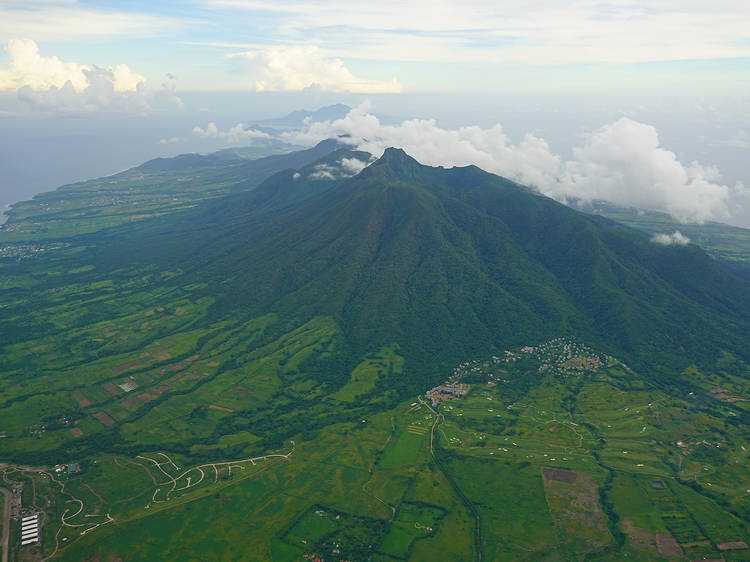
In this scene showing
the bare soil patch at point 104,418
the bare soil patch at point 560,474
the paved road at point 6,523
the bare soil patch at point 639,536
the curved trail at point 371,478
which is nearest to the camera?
the paved road at point 6,523

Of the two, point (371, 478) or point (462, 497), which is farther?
point (371, 478)

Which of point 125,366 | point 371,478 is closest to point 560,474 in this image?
point 371,478

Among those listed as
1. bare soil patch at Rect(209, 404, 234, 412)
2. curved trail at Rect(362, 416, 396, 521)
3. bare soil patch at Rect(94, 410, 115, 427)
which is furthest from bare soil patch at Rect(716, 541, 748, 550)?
bare soil patch at Rect(94, 410, 115, 427)

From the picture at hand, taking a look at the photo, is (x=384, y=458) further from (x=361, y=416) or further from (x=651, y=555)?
(x=651, y=555)

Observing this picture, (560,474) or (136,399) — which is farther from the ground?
(560,474)

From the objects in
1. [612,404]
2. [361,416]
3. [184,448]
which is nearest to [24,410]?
[184,448]

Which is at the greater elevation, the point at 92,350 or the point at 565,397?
the point at 565,397

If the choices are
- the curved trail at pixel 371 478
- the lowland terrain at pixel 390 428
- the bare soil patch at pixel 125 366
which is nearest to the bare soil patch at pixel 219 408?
the lowland terrain at pixel 390 428

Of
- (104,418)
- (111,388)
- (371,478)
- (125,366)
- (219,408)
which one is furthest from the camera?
(125,366)

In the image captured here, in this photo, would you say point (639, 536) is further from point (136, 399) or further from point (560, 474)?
point (136, 399)

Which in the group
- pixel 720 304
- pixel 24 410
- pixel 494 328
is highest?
pixel 720 304

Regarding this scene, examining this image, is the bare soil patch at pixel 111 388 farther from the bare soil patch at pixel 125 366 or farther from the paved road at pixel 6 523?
the paved road at pixel 6 523
